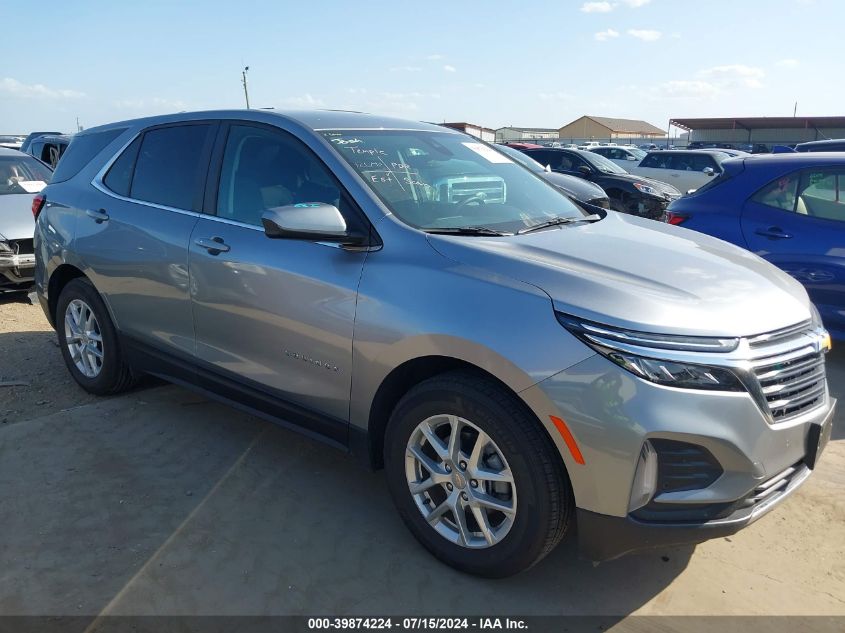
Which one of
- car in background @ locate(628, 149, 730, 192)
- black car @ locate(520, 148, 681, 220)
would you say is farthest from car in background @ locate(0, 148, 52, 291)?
car in background @ locate(628, 149, 730, 192)

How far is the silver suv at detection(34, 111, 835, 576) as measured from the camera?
7.27 ft

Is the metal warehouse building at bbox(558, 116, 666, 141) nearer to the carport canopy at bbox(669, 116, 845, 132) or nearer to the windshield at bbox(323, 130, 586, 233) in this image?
the carport canopy at bbox(669, 116, 845, 132)

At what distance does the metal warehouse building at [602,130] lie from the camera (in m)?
70.8

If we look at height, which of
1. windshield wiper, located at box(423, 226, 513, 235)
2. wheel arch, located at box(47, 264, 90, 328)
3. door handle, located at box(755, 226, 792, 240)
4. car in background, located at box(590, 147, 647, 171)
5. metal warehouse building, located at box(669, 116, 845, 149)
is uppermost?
metal warehouse building, located at box(669, 116, 845, 149)

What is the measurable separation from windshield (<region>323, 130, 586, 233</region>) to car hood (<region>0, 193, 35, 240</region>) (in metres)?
5.06

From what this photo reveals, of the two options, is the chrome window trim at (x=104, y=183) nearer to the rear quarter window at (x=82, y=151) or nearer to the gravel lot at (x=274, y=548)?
the rear quarter window at (x=82, y=151)

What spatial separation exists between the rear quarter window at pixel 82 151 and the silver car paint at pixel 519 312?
102 centimetres

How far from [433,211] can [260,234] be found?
84 cm

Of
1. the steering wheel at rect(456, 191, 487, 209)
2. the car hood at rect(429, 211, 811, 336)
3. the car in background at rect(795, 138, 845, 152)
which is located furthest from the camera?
the car in background at rect(795, 138, 845, 152)

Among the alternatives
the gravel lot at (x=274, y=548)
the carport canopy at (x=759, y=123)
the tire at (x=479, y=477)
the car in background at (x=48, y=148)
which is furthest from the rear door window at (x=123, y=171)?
the carport canopy at (x=759, y=123)

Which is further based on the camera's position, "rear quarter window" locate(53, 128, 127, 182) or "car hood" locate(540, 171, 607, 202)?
"car hood" locate(540, 171, 607, 202)

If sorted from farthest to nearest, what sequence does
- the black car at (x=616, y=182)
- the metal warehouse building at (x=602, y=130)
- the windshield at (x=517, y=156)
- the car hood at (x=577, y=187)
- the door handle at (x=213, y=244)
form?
the metal warehouse building at (x=602, y=130) < the black car at (x=616, y=182) < the car hood at (x=577, y=187) < the windshield at (x=517, y=156) < the door handle at (x=213, y=244)

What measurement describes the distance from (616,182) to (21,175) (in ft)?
32.8

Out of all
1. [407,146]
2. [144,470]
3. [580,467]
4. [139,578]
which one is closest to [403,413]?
[580,467]
